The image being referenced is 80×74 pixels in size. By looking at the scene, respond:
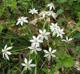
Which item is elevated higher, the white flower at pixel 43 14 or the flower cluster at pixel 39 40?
the white flower at pixel 43 14

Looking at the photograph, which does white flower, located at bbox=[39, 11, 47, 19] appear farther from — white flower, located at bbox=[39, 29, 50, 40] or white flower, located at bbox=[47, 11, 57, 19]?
white flower, located at bbox=[39, 29, 50, 40]

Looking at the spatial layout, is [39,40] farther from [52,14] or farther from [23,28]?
[52,14]

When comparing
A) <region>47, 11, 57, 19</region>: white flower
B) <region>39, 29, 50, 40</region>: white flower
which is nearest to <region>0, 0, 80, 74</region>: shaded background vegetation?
<region>47, 11, 57, 19</region>: white flower

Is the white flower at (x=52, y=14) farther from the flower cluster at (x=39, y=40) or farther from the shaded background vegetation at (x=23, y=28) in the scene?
the flower cluster at (x=39, y=40)

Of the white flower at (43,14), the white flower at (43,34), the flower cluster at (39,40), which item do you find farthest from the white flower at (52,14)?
the white flower at (43,34)

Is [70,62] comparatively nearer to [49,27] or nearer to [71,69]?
[71,69]

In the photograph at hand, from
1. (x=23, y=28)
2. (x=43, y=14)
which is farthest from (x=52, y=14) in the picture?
(x=23, y=28)

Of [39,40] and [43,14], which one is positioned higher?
[43,14]

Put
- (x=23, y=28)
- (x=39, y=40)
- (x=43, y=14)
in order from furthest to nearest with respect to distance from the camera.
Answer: (x=43, y=14) → (x=23, y=28) → (x=39, y=40)

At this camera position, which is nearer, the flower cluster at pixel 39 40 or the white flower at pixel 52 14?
the flower cluster at pixel 39 40

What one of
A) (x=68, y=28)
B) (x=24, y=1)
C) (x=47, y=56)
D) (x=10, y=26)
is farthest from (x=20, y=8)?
(x=47, y=56)

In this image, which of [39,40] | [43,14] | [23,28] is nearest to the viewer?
[39,40]
